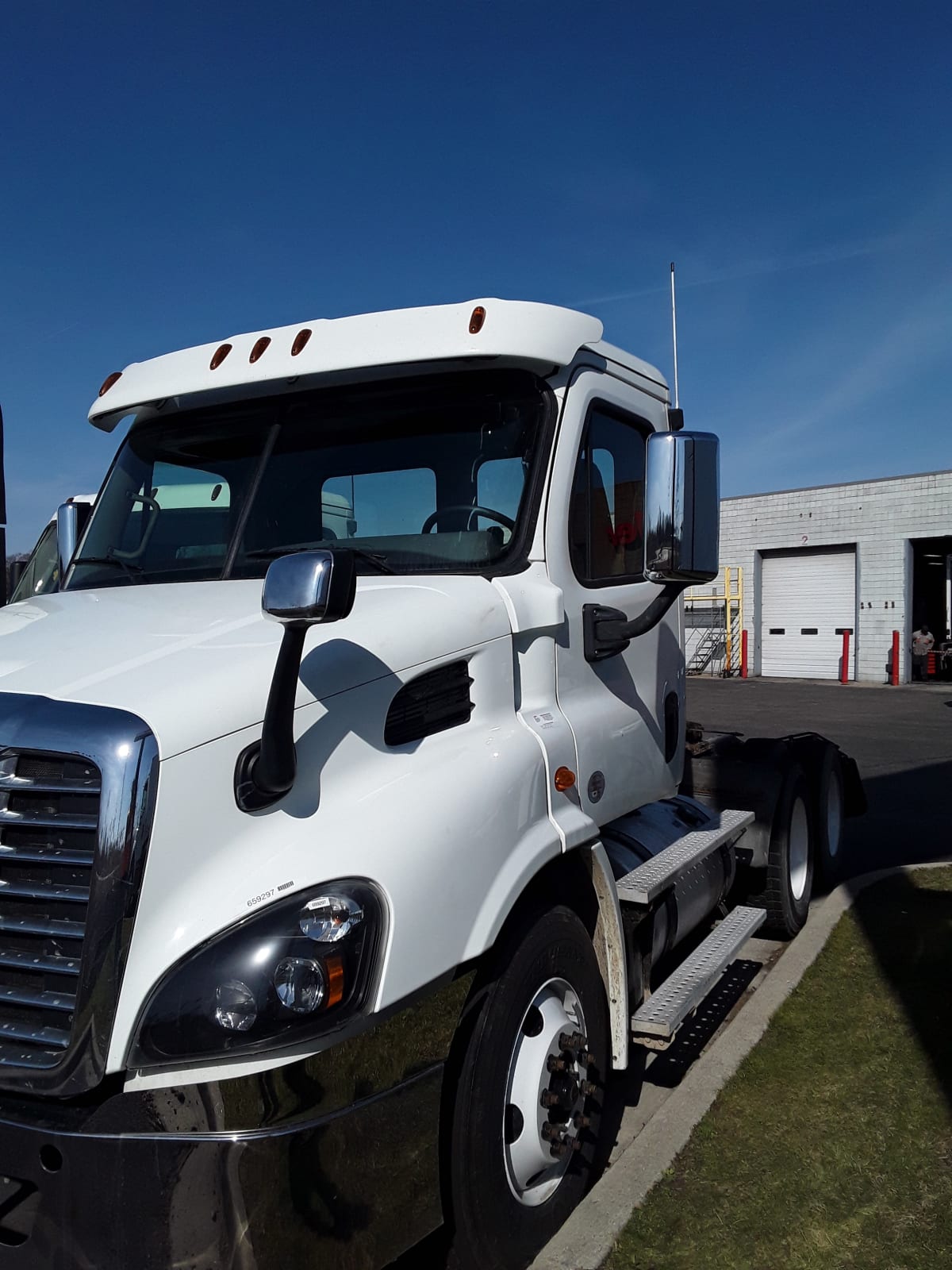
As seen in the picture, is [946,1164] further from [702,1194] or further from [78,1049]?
[78,1049]

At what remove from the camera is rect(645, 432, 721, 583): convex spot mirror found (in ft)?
10.7

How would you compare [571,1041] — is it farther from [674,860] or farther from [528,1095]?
[674,860]

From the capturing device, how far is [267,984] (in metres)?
2.07

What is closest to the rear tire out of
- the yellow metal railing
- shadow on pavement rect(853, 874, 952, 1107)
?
shadow on pavement rect(853, 874, 952, 1107)

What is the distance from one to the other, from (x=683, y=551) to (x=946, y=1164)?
7.45 feet

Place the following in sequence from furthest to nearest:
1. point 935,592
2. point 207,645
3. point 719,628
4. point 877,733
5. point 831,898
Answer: point 935,592 < point 719,628 < point 877,733 < point 831,898 < point 207,645

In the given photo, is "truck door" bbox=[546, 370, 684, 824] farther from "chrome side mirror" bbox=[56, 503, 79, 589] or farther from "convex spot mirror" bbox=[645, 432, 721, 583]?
"chrome side mirror" bbox=[56, 503, 79, 589]

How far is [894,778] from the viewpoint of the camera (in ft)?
37.8

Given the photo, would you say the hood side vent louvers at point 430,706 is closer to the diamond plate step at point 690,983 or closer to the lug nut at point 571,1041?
the lug nut at point 571,1041

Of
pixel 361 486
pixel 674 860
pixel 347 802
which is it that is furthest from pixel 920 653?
pixel 347 802

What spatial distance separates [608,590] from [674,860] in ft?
3.58

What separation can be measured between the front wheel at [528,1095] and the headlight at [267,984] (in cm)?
64

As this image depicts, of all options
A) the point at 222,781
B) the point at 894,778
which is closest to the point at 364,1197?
the point at 222,781

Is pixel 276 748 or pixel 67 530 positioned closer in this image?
pixel 276 748
